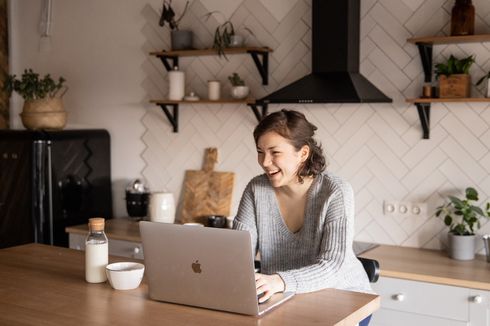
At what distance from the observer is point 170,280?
208 centimetres

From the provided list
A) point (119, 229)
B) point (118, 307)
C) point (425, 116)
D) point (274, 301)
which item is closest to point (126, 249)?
point (119, 229)

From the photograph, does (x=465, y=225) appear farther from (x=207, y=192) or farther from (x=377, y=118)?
(x=207, y=192)

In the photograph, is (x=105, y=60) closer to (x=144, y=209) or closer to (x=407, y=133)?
(x=144, y=209)

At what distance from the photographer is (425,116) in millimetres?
3514

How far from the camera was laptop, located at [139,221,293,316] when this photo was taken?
196cm

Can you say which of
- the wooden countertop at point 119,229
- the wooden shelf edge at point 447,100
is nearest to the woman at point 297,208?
the wooden shelf edge at point 447,100

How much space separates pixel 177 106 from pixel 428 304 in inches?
82.4

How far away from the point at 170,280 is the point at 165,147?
2505 millimetres

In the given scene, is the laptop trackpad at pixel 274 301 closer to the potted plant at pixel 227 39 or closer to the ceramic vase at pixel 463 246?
the ceramic vase at pixel 463 246

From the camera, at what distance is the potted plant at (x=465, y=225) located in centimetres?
333

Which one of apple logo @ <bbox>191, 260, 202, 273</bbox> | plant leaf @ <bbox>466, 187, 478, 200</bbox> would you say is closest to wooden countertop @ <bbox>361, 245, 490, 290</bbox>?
plant leaf @ <bbox>466, 187, 478, 200</bbox>

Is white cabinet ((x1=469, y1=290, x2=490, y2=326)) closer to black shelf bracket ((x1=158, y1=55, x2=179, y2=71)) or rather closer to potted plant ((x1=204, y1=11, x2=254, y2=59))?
potted plant ((x1=204, y1=11, x2=254, y2=59))

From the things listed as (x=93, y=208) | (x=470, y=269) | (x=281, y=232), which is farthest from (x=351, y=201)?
(x=93, y=208)

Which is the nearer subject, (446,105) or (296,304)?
(296,304)
